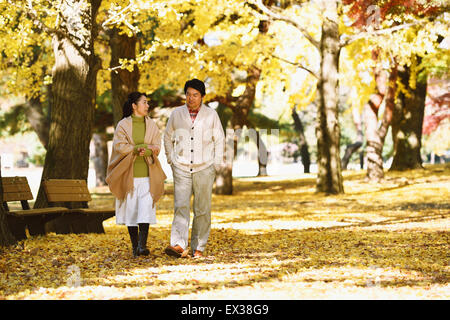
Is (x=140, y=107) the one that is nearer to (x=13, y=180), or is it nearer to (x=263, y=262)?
(x=263, y=262)

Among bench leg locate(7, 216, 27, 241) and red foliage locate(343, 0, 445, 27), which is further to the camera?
red foliage locate(343, 0, 445, 27)

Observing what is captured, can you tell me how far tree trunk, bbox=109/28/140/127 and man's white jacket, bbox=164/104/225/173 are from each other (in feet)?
27.8

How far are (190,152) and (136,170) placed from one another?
2.27 feet

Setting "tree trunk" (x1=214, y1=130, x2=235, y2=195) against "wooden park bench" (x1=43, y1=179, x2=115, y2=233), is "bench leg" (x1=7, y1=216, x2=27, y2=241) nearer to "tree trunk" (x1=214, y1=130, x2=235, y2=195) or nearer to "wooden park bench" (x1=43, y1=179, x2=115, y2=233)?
"wooden park bench" (x1=43, y1=179, x2=115, y2=233)

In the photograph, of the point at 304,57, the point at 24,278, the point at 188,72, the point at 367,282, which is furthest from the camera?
the point at 304,57

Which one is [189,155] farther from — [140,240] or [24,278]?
[24,278]

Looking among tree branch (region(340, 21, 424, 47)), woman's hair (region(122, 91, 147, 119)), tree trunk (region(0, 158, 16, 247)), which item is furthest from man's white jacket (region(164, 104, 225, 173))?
tree branch (region(340, 21, 424, 47))

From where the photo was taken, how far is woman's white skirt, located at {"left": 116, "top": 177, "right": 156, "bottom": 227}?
728 cm

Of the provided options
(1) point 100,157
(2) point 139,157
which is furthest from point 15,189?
(1) point 100,157

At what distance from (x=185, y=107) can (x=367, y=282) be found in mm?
3053

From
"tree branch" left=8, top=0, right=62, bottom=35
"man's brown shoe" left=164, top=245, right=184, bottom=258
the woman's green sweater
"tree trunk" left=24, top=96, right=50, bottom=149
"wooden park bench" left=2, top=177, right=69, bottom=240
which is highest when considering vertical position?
"tree branch" left=8, top=0, right=62, bottom=35

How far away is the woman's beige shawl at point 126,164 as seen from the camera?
7257 millimetres
